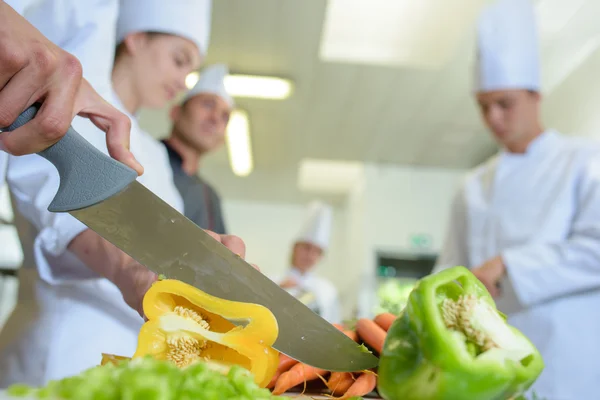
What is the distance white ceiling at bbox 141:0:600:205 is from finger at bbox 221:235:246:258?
2.53 metres

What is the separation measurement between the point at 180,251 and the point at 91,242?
0.79 ft

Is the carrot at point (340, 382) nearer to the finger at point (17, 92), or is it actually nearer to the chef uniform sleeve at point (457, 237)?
the finger at point (17, 92)

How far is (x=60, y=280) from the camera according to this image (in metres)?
0.87

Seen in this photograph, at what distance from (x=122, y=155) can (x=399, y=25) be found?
9.60 feet

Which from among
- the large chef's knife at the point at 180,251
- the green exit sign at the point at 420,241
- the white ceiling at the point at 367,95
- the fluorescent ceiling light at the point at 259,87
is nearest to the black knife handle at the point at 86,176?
the large chef's knife at the point at 180,251

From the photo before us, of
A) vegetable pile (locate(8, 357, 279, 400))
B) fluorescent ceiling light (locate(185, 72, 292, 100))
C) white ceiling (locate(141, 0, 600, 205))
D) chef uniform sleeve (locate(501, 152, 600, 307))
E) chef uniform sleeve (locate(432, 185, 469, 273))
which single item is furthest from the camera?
fluorescent ceiling light (locate(185, 72, 292, 100))

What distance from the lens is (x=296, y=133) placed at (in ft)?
15.1

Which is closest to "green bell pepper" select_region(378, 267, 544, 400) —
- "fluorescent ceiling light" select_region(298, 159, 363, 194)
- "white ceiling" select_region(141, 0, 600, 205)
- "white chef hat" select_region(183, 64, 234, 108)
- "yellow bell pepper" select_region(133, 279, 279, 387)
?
"yellow bell pepper" select_region(133, 279, 279, 387)

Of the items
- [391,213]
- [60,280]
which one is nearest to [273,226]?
[391,213]

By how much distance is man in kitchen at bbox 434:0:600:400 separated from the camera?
132 cm

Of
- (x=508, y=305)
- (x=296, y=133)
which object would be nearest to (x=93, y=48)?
(x=508, y=305)

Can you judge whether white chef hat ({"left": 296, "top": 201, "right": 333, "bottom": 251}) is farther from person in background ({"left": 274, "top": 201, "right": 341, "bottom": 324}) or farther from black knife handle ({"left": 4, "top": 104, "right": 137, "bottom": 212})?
black knife handle ({"left": 4, "top": 104, "right": 137, "bottom": 212})

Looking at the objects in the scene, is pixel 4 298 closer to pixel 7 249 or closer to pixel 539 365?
pixel 7 249

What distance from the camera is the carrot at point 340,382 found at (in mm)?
562
